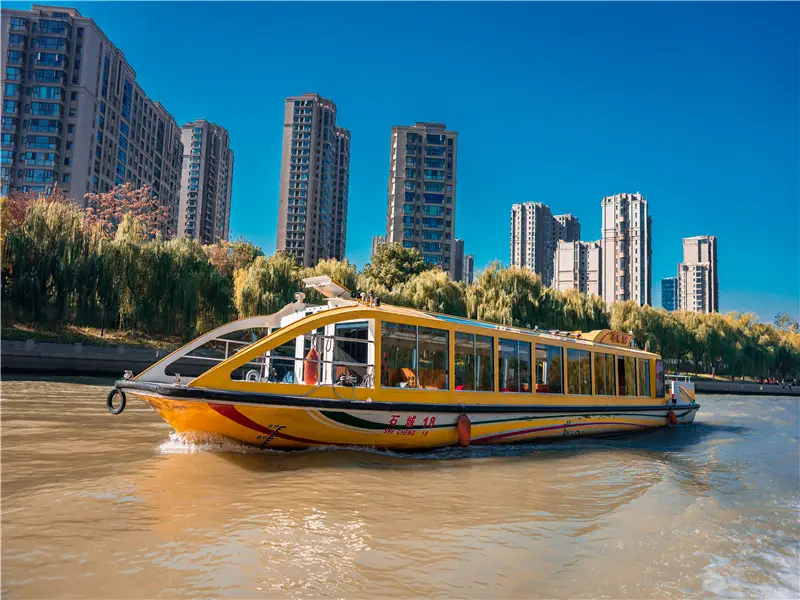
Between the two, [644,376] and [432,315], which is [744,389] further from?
[432,315]

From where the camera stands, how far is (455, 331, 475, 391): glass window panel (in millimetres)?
10578

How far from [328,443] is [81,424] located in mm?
5428

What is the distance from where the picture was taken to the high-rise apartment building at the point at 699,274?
6156 inches

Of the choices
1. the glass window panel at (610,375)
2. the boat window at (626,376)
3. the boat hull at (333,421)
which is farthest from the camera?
the boat window at (626,376)

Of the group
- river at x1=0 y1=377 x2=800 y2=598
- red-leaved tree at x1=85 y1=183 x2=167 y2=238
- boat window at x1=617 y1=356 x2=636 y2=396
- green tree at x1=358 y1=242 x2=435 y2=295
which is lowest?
river at x1=0 y1=377 x2=800 y2=598

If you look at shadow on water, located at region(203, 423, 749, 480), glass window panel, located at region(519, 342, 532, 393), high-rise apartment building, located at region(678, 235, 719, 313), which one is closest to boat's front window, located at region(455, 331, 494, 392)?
glass window panel, located at region(519, 342, 532, 393)

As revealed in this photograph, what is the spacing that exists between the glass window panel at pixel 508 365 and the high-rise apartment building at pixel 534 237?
13236cm

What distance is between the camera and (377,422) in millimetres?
9109

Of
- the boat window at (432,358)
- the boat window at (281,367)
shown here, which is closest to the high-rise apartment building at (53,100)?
the boat window at (281,367)

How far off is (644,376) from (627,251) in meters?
124

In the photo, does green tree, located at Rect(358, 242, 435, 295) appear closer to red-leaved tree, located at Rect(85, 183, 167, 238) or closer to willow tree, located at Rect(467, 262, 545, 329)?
willow tree, located at Rect(467, 262, 545, 329)

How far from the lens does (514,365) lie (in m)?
11.8

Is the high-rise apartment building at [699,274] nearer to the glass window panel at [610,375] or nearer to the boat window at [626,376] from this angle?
the boat window at [626,376]

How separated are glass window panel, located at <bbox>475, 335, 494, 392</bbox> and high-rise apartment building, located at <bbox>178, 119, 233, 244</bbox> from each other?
103708mm
